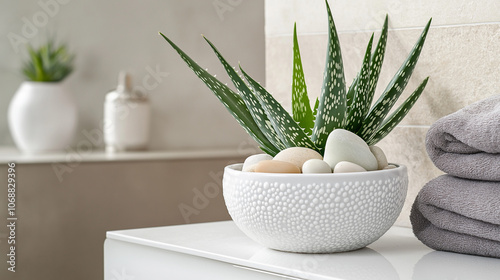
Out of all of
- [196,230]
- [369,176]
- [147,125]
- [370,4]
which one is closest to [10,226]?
[147,125]


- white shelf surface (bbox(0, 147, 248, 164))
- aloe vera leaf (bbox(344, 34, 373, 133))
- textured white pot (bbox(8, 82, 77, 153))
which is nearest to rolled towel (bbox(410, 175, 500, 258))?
aloe vera leaf (bbox(344, 34, 373, 133))

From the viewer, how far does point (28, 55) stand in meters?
2.09

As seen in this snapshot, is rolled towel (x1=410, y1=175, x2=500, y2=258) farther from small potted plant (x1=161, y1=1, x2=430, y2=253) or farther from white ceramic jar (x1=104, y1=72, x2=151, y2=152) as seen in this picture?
white ceramic jar (x1=104, y1=72, x2=151, y2=152)

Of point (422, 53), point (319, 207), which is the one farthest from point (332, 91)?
point (422, 53)

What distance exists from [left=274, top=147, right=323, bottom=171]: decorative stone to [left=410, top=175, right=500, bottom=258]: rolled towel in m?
0.13

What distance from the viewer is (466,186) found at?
0.69 meters

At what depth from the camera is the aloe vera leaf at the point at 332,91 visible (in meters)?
0.69

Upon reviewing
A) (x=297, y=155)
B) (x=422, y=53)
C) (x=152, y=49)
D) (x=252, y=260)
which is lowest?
(x=252, y=260)

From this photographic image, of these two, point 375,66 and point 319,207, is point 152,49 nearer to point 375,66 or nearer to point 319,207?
point 375,66

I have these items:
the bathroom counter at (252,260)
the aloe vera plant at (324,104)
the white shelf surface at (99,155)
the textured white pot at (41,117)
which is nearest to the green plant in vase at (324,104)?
the aloe vera plant at (324,104)

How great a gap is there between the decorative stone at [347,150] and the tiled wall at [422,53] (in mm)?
195

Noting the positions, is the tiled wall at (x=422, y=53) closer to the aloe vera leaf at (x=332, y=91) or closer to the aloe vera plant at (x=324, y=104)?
the aloe vera plant at (x=324, y=104)

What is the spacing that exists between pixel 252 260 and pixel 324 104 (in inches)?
6.9

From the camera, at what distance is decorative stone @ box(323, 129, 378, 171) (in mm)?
685
